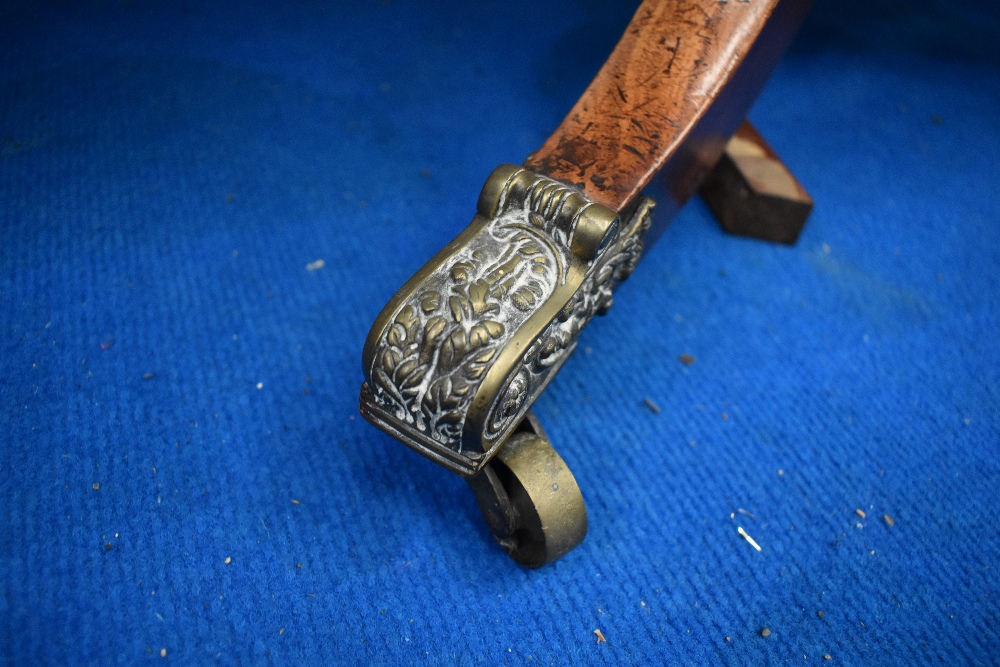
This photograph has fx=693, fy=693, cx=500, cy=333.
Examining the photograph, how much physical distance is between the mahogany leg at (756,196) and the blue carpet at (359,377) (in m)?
0.04

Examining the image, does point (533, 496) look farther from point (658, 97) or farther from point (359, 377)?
point (658, 97)

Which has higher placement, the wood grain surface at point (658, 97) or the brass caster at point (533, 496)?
the wood grain surface at point (658, 97)

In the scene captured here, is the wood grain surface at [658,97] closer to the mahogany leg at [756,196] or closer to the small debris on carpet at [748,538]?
the mahogany leg at [756,196]

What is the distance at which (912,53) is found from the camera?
173 centimetres

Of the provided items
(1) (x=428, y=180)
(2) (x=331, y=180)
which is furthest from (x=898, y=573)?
(2) (x=331, y=180)

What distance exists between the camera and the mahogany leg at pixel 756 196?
3.99 ft

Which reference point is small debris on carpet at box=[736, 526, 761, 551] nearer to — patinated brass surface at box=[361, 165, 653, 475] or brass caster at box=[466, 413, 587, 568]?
brass caster at box=[466, 413, 587, 568]

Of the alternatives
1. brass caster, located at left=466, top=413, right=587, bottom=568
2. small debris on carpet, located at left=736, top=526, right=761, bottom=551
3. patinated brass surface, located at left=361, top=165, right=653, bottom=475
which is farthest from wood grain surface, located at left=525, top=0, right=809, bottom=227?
small debris on carpet, located at left=736, top=526, right=761, bottom=551

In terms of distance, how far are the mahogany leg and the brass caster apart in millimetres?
680

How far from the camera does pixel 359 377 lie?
38.0 inches

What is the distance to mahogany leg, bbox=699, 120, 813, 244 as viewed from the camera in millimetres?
1217

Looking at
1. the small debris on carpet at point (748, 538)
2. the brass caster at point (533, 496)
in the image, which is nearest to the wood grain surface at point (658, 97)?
the brass caster at point (533, 496)

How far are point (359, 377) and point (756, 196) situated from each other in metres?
0.76

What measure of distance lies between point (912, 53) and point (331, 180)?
4.87 ft
